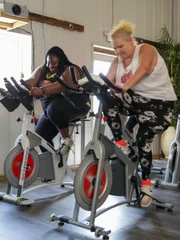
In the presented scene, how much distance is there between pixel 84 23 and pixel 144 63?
272 cm

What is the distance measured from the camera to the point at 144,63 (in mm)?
2285

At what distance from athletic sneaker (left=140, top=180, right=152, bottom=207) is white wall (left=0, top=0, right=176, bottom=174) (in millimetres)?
2040

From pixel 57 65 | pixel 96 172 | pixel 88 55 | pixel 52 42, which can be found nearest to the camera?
pixel 96 172

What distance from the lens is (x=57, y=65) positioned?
10.8 feet

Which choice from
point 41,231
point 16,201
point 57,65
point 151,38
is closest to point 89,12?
point 151,38

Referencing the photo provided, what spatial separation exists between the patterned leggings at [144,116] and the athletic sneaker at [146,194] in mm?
46

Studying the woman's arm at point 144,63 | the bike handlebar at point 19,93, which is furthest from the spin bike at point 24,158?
the woman's arm at point 144,63

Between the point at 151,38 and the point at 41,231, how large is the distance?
4.51 metres

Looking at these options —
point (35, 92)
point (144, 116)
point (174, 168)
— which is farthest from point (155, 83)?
point (174, 168)

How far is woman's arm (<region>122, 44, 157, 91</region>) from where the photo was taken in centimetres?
220

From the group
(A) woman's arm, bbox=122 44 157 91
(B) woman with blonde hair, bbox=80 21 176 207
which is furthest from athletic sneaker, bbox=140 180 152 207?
(A) woman's arm, bbox=122 44 157 91

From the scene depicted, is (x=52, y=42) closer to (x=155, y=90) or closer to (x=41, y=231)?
(x=155, y=90)

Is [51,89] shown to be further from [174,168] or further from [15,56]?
[15,56]

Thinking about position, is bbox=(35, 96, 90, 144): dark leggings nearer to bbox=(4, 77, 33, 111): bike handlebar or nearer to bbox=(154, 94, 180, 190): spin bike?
bbox=(4, 77, 33, 111): bike handlebar
